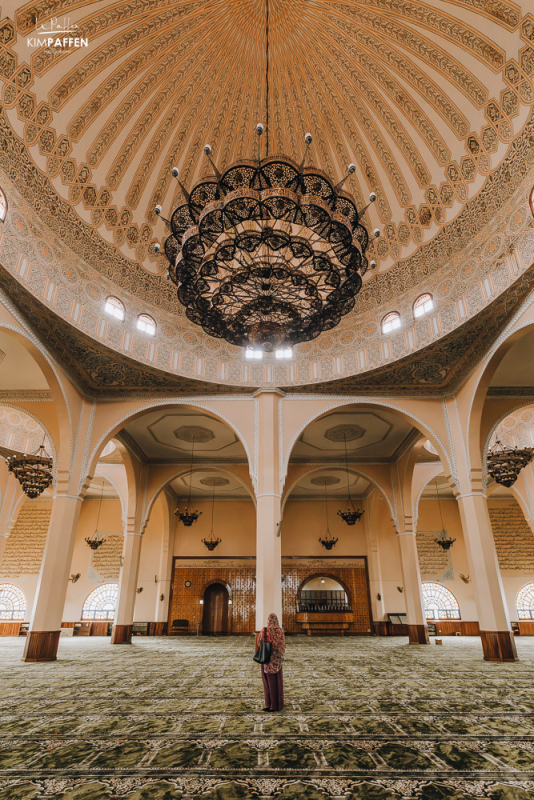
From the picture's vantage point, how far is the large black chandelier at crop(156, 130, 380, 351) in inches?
220

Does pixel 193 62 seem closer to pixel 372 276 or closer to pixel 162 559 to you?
pixel 372 276

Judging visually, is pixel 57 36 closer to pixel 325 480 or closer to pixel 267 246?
pixel 267 246

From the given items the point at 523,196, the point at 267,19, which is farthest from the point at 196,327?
the point at 523,196

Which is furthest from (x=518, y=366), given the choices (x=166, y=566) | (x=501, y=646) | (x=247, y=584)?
(x=166, y=566)

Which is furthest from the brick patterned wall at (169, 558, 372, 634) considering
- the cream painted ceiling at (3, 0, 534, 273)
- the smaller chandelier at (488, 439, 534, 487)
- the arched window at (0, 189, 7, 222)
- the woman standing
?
the arched window at (0, 189, 7, 222)

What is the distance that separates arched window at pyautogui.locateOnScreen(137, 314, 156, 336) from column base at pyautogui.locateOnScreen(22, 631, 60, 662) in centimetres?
625

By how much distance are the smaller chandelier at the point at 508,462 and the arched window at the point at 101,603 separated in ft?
49.1

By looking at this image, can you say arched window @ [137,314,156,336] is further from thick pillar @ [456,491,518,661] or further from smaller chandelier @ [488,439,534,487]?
smaller chandelier @ [488,439,534,487]

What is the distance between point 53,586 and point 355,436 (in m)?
8.44

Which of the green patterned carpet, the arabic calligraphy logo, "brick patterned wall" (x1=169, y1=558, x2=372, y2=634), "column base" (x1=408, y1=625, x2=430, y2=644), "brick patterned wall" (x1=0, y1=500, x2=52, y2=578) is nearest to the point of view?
the green patterned carpet

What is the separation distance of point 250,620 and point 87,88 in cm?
1698

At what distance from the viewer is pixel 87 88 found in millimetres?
8141

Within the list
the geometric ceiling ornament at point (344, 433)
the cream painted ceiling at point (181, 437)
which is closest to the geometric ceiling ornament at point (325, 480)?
the geometric ceiling ornament at point (344, 433)

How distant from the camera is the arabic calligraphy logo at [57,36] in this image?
22.7ft
